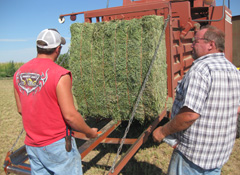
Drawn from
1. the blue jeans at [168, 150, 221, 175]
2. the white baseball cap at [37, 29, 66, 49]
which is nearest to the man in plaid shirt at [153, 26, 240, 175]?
the blue jeans at [168, 150, 221, 175]

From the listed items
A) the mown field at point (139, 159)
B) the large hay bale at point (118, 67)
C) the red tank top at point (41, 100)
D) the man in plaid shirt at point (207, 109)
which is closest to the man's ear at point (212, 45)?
the man in plaid shirt at point (207, 109)

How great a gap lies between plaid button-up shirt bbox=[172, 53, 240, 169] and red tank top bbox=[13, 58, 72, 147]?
3.55ft

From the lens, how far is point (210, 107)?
1.75 m

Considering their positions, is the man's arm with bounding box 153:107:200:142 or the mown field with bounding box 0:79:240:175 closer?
the man's arm with bounding box 153:107:200:142

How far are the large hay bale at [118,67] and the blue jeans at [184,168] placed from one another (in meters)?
1.00

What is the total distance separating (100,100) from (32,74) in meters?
1.57

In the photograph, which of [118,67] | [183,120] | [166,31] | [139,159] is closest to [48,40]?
[118,67]

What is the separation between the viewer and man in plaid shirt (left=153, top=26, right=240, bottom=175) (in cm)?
170

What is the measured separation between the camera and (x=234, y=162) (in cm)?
374

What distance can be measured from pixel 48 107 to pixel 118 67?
1401mm

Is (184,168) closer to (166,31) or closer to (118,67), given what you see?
(118,67)

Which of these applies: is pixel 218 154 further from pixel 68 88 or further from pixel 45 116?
pixel 45 116

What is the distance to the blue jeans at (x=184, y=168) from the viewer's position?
192cm

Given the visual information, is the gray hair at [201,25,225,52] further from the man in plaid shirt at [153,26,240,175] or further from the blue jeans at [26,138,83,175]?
the blue jeans at [26,138,83,175]
